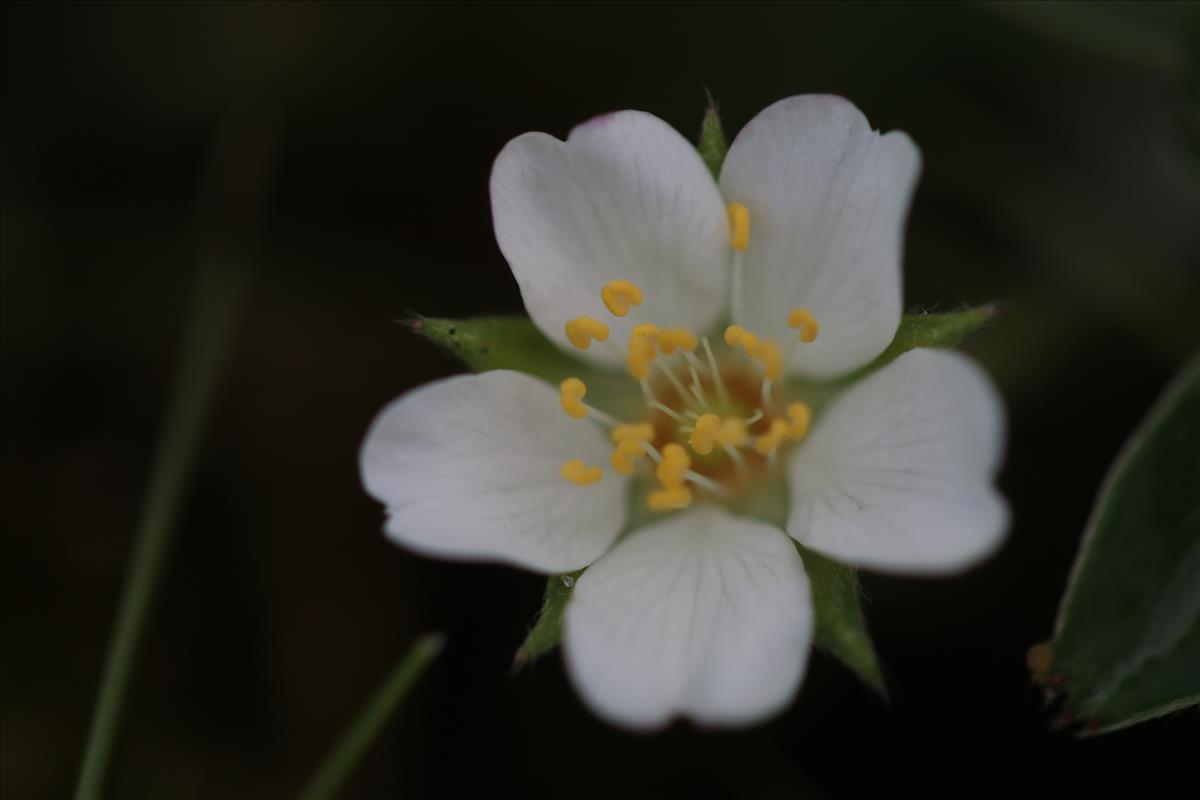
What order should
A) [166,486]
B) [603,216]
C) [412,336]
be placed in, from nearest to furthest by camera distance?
[603,216], [166,486], [412,336]

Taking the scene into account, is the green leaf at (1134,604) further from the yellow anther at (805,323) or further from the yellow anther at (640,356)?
the yellow anther at (640,356)

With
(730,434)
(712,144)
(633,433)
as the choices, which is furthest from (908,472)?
(712,144)

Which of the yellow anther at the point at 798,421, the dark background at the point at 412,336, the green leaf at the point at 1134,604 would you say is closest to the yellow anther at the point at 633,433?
the yellow anther at the point at 798,421

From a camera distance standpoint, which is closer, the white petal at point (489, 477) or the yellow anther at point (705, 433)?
the white petal at point (489, 477)

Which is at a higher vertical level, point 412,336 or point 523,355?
point 523,355

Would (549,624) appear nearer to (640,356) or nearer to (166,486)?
(640,356)

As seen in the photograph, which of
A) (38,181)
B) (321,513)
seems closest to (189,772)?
(321,513)
